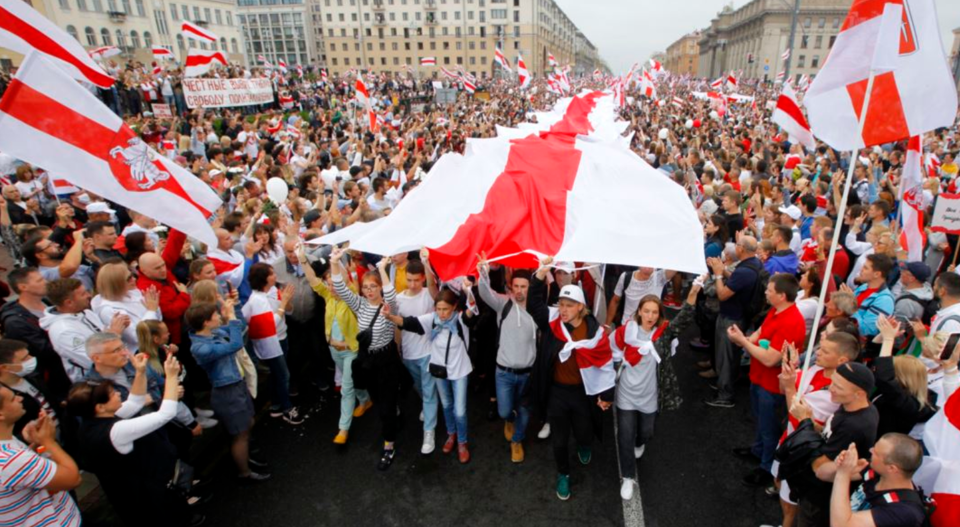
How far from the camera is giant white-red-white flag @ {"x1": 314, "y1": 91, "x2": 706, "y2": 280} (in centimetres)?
429

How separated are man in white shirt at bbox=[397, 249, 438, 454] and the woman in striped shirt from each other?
97mm

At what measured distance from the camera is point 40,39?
495 centimetres

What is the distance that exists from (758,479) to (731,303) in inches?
63.2

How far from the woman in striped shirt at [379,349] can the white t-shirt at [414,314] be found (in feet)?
0.26

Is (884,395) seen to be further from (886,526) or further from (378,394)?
(378,394)

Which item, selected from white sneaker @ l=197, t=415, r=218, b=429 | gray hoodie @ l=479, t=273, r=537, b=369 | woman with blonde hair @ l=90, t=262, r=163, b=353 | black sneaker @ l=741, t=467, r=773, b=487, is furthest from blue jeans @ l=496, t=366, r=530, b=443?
woman with blonde hair @ l=90, t=262, r=163, b=353

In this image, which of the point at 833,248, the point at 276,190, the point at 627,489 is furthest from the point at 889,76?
the point at 276,190

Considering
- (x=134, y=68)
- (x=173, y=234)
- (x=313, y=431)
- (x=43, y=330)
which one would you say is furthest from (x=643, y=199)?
(x=134, y=68)

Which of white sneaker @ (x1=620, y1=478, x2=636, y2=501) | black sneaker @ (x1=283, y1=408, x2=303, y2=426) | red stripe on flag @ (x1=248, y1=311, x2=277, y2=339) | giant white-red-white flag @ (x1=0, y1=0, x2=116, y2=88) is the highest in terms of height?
giant white-red-white flag @ (x1=0, y1=0, x2=116, y2=88)

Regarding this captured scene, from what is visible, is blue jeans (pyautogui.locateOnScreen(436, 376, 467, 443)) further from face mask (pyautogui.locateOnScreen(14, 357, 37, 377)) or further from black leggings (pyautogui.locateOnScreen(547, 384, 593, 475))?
face mask (pyautogui.locateOnScreen(14, 357, 37, 377))

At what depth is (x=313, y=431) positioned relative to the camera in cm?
490

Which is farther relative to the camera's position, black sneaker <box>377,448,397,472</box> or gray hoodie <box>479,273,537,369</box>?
black sneaker <box>377,448,397,472</box>

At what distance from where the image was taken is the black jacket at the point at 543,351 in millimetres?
3919

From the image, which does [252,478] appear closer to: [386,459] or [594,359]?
[386,459]
